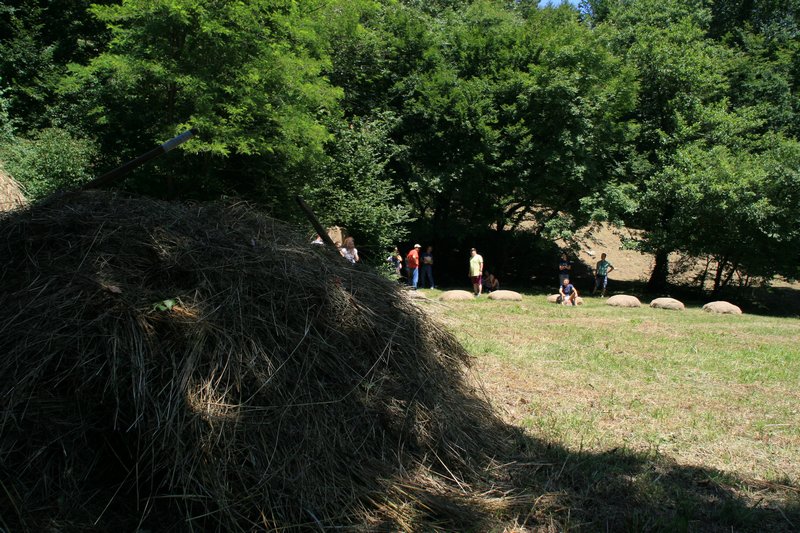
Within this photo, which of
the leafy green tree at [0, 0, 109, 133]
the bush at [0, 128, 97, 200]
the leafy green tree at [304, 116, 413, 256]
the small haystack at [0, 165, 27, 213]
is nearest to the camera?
the small haystack at [0, 165, 27, 213]

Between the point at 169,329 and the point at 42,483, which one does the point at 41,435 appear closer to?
the point at 42,483

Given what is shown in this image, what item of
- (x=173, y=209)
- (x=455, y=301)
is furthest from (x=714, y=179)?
(x=173, y=209)

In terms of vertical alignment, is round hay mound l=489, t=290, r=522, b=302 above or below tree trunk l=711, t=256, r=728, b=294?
below

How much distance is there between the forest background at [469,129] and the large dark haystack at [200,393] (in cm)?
1135

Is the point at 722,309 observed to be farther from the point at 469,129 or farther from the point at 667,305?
the point at 469,129

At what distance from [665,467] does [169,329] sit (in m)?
4.14

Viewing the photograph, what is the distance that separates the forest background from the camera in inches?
645

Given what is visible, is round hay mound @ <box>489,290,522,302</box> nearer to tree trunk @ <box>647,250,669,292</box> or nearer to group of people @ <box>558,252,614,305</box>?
group of people @ <box>558,252,614,305</box>

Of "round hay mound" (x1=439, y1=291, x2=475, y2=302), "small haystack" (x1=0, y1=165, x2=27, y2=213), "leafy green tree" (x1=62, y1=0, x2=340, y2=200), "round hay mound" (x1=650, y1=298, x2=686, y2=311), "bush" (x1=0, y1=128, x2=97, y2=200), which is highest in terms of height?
"leafy green tree" (x1=62, y1=0, x2=340, y2=200)

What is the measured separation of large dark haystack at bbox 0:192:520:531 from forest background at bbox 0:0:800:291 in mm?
11345

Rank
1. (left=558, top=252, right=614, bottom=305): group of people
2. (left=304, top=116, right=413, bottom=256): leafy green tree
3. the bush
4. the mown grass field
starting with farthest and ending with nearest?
(left=304, top=116, right=413, bottom=256): leafy green tree, (left=558, top=252, right=614, bottom=305): group of people, the bush, the mown grass field

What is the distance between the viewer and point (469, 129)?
22.8 m

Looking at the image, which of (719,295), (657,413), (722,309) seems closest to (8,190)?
(657,413)

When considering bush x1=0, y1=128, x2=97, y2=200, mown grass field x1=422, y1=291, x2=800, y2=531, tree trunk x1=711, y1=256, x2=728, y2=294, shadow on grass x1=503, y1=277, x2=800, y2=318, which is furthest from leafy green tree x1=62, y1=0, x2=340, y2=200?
tree trunk x1=711, y1=256, x2=728, y2=294
